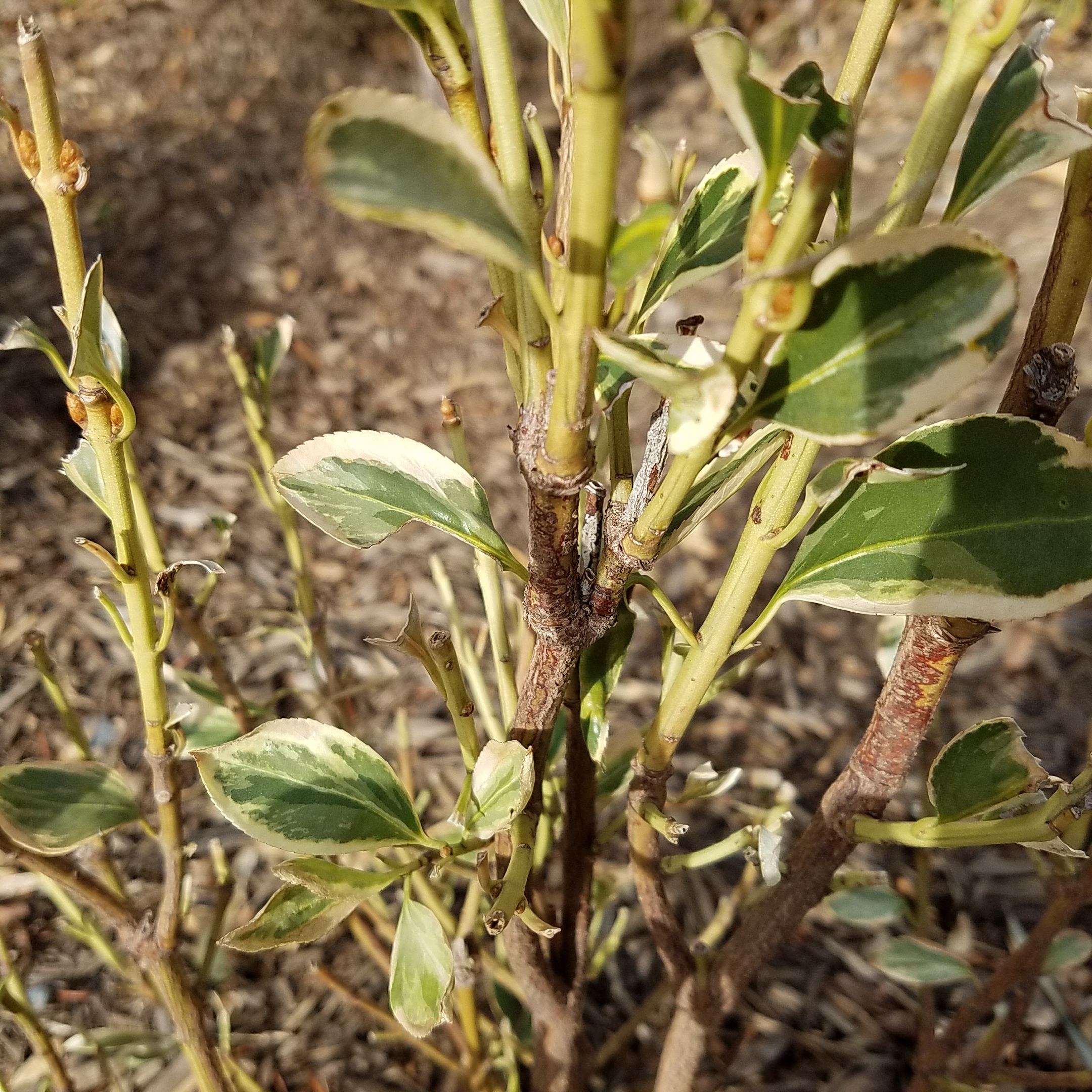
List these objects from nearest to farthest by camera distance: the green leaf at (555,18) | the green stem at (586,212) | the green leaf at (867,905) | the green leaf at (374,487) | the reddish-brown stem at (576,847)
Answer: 1. the green stem at (586,212)
2. the green leaf at (555,18)
3. the green leaf at (374,487)
4. the reddish-brown stem at (576,847)
5. the green leaf at (867,905)

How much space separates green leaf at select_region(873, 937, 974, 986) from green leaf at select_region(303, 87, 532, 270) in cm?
81

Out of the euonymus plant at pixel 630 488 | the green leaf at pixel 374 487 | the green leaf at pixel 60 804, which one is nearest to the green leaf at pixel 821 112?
the euonymus plant at pixel 630 488

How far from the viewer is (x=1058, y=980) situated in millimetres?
1075

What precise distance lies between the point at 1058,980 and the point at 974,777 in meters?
0.81

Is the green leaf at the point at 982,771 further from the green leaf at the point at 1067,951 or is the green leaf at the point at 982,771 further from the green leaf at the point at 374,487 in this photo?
the green leaf at the point at 1067,951

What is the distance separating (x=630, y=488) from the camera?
17.1 inches

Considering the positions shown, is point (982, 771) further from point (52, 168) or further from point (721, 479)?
point (52, 168)

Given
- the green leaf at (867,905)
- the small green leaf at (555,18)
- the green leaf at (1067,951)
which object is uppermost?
the small green leaf at (555,18)

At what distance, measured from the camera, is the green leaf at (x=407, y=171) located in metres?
0.25

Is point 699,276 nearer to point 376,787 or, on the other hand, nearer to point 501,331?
point 501,331

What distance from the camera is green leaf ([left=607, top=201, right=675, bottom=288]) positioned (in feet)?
0.95

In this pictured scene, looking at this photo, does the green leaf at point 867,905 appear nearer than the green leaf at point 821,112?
No

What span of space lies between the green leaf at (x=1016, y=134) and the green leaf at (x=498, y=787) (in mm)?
292

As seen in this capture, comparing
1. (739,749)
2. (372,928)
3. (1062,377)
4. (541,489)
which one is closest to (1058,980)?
(739,749)
